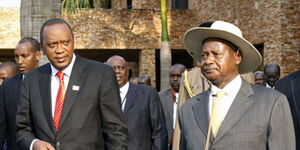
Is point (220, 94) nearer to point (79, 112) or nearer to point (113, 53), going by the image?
point (79, 112)

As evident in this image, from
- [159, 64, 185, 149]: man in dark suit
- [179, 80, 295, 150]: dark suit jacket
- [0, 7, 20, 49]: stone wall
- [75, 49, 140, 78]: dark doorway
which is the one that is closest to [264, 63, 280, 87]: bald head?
[159, 64, 185, 149]: man in dark suit

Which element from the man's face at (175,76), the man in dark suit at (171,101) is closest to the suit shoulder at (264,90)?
the man in dark suit at (171,101)

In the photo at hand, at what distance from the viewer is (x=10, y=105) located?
6.05 meters

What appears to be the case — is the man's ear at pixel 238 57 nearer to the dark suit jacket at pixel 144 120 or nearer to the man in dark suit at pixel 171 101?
the dark suit jacket at pixel 144 120

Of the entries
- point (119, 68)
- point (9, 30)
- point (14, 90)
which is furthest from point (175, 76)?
point (9, 30)

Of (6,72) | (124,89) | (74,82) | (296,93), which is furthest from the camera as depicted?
(6,72)

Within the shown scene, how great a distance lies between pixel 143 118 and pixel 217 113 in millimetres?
3456

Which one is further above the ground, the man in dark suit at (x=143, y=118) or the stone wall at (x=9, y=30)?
the stone wall at (x=9, y=30)

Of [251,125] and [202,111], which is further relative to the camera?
[202,111]

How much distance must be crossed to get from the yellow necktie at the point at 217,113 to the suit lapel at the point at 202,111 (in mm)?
60

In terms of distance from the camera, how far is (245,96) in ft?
14.2

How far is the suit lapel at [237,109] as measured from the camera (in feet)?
13.8

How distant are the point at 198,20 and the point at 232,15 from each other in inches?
142

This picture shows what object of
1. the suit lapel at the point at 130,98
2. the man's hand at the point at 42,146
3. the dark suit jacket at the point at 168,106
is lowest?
the dark suit jacket at the point at 168,106
